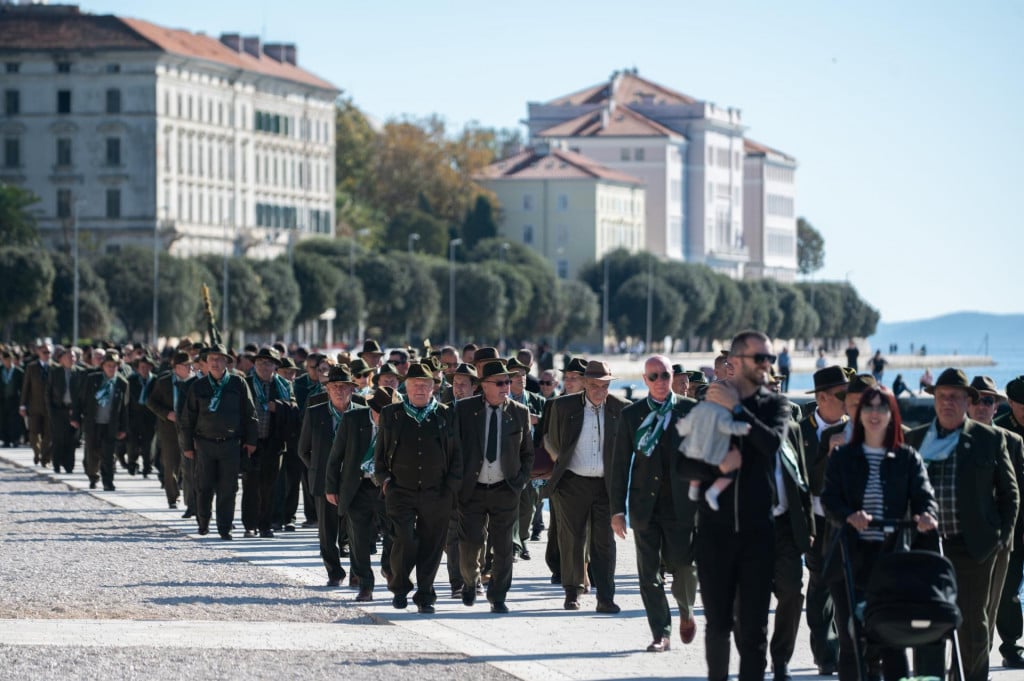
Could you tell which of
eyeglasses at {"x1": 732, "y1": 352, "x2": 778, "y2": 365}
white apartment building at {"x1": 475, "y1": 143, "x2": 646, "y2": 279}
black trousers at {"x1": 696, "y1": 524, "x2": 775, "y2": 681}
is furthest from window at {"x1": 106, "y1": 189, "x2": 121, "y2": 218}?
eyeglasses at {"x1": 732, "y1": 352, "x2": 778, "y2": 365}

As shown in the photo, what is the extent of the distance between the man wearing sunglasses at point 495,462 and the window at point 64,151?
378ft

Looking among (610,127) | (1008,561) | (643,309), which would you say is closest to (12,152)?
(643,309)

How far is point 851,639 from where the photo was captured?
41.1ft

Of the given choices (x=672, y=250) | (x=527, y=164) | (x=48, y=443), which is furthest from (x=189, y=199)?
(x=48, y=443)

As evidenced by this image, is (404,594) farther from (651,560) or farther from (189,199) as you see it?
(189,199)

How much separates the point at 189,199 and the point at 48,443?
95.2m

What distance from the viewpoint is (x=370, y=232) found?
155250 mm

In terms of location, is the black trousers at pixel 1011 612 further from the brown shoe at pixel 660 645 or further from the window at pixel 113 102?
the window at pixel 113 102

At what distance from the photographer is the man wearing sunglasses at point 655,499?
14914 mm

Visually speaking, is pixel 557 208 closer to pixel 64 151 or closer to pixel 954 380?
pixel 64 151

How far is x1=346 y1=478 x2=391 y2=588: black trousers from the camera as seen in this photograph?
58.4 feet

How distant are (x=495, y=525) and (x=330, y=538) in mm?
2257

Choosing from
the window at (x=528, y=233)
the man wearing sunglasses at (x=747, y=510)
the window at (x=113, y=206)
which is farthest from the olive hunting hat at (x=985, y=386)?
the window at (x=528, y=233)

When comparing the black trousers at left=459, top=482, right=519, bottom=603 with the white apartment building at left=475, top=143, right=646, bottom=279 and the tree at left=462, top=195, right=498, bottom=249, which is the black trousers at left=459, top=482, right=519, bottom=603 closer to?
the tree at left=462, top=195, right=498, bottom=249
